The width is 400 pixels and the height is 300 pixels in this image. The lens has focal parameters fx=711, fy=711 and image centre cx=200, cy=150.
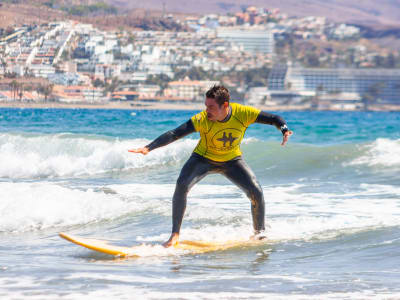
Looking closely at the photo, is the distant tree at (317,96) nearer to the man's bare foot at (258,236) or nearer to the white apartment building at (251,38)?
the white apartment building at (251,38)

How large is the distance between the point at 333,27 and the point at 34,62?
133 m

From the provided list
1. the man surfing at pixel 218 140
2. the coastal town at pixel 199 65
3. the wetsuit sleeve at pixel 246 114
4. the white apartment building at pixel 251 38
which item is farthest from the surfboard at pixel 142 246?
the white apartment building at pixel 251 38

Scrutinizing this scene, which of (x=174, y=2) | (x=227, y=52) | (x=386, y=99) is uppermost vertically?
(x=174, y=2)

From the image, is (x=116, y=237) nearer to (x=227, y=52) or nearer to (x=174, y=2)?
(x=227, y=52)

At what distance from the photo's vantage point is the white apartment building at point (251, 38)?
118062 millimetres

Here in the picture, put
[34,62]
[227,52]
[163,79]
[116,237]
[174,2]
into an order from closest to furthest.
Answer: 1. [116,237]
2. [34,62]
3. [163,79]
4. [227,52]
5. [174,2]

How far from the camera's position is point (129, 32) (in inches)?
2670

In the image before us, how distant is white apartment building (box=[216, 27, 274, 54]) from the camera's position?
4648 inches

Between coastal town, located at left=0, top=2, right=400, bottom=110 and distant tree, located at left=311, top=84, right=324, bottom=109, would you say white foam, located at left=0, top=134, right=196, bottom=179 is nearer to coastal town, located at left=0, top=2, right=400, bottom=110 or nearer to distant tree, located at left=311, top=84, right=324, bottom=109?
coastal town, located at left=0, top=2, right=400, bottom=110

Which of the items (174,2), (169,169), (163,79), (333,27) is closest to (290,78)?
(174,2)

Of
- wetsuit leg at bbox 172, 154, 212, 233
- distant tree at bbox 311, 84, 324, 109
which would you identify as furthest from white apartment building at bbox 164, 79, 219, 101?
wetsuit leg at bbox 172, 154, 212, 233

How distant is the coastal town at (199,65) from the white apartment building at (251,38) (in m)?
0.24

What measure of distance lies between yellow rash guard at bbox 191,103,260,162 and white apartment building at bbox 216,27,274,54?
10773cm

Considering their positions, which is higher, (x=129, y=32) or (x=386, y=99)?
(x=129, y=32)
